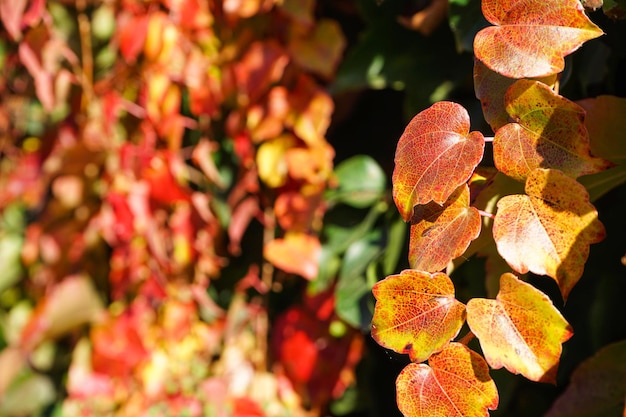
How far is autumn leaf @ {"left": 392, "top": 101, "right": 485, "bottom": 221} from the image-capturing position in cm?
44

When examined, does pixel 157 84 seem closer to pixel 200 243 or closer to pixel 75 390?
pixel 200 243

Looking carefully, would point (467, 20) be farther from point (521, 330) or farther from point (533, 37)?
point (521, 330)

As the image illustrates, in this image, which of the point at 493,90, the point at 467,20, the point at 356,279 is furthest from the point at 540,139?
the point at 356,279

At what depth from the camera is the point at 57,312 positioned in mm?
1274

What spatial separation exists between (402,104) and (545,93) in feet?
2.40

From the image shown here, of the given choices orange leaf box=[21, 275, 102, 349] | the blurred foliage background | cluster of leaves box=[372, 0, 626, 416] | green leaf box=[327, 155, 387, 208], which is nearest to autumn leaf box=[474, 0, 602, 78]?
cluster of leaves box=[372, 0, 626, 416]

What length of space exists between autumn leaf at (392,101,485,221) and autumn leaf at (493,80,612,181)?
0.02 meters

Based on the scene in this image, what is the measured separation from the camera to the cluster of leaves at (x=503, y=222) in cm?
41

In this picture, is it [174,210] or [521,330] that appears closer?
[521,330]

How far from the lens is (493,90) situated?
1.54 ft

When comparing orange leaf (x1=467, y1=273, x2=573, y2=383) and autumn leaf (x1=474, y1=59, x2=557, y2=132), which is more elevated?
autumn leaf (x1=474, y1=59, x2=557, y2=132)

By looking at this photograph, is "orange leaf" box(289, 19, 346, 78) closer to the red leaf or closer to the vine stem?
the red leaf

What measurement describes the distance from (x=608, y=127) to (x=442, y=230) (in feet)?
0.62

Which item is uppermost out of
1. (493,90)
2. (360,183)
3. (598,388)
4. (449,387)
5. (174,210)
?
(493,90)
